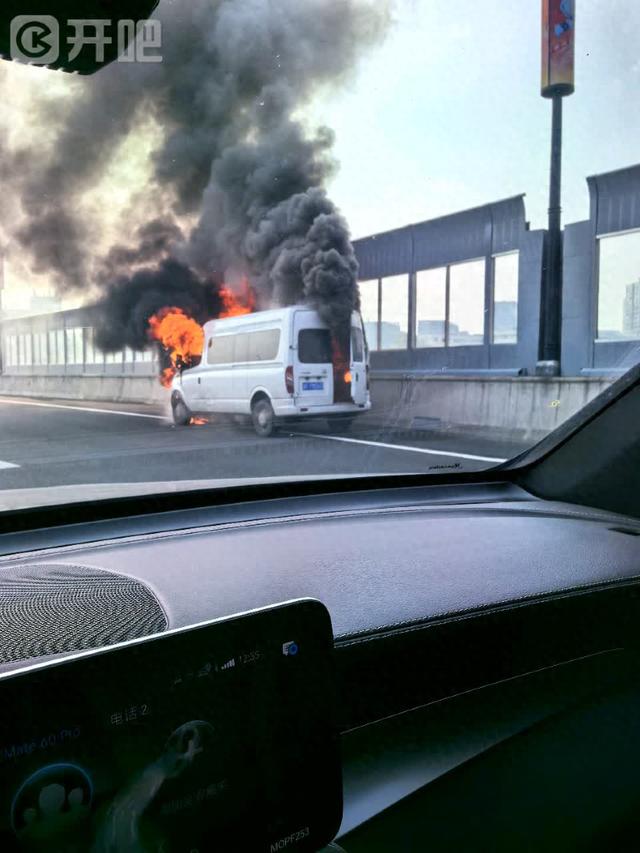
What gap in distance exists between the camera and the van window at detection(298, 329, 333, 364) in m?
5.97

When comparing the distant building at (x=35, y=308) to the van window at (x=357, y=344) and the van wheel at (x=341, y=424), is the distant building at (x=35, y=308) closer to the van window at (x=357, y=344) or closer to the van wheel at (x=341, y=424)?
the van wheel at (x=341, y=424)

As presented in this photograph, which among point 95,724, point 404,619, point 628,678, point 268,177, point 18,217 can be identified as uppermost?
point 268,177

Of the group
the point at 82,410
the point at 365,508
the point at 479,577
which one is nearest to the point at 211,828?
the point at 479,577

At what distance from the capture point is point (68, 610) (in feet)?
6.08

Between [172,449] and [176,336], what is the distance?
1.21m

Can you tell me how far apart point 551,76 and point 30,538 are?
11.3ft

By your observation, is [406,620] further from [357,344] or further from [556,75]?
[357,344]

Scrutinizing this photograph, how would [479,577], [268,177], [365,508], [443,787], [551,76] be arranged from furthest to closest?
[268,177], [551,76], [365,508], [479,577], [443,787]

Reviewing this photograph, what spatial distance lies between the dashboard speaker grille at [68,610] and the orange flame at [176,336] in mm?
3033

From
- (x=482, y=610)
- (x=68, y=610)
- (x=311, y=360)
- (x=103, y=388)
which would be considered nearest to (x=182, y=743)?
(x=68, y=610)

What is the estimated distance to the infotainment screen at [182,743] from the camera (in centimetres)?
88

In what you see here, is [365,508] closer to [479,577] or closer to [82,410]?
[479,577]

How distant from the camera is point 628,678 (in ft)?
7.77

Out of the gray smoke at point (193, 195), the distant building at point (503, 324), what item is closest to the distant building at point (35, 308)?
the gray smoke at point (193, 195)
